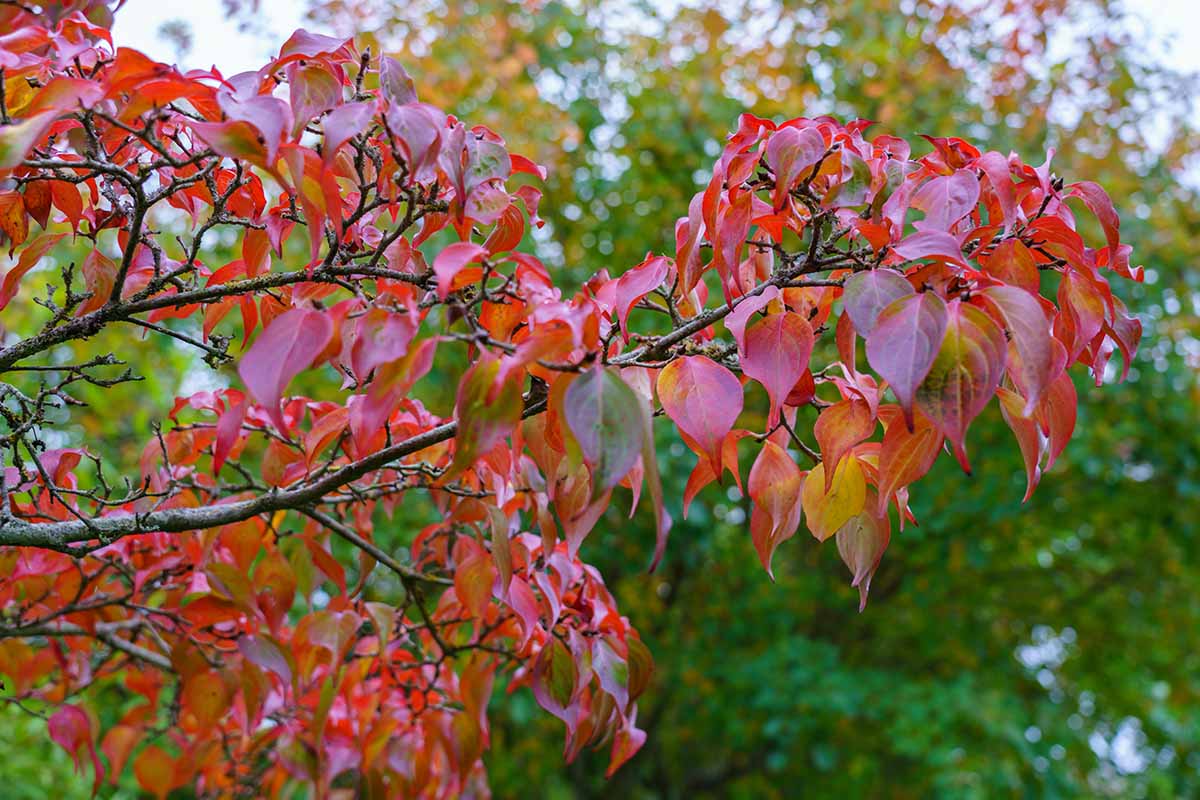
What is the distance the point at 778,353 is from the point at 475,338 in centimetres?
26

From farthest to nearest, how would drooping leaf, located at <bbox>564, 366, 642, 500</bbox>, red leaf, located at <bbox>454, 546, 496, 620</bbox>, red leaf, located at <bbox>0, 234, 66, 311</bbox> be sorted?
red leaf, located at <bbox>454, 546, 496, 620</bbox> → red leaf, located at <bbox>0, 234, 66, 311</bbox> → drooping leaf, located at <bbox>564, 366, 642, 500</bbox>

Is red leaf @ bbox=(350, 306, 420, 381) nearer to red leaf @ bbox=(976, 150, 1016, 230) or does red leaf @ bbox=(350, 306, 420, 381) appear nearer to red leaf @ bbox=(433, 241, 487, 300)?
red leaf @ bbox=(433, 241, 487, 300)

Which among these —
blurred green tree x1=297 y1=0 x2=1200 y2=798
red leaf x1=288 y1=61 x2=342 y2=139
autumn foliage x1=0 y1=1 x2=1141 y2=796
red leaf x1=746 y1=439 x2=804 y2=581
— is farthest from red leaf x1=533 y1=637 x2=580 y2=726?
blurred green tree x1=297 y1=0 x2=1200 y2=798

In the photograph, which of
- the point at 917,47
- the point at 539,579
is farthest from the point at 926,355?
the point at 917,47

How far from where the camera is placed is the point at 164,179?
1.04 m

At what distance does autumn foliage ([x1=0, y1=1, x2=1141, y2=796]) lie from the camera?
70cm

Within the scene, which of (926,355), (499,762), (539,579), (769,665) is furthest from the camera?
(499,762)

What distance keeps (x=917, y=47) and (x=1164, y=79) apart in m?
1.11

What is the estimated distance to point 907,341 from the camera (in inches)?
26.8

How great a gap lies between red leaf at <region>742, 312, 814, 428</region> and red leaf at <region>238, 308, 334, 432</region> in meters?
0.33

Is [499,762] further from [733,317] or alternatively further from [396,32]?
[733,317]

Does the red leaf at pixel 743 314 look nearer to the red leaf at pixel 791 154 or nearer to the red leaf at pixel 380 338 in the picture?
the red leaf at pixel 791 154

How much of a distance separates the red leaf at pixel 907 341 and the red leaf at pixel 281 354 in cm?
38

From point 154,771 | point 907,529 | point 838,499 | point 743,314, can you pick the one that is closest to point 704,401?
point 743,314
